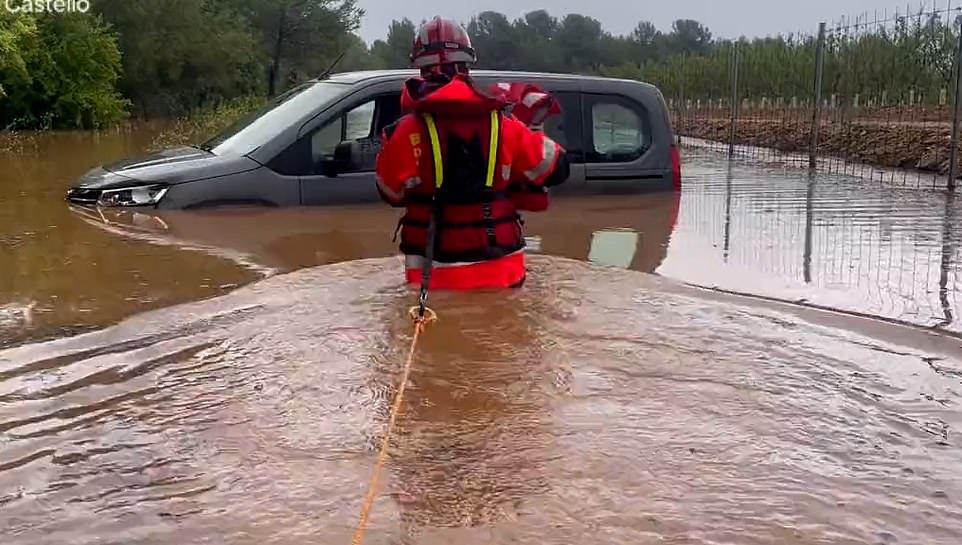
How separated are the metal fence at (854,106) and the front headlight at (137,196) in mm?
7703

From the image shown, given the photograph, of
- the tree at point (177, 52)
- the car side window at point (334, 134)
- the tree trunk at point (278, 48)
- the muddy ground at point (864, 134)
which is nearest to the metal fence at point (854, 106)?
the muddy ground at point (864, 134)

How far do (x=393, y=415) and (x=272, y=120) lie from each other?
5.35m

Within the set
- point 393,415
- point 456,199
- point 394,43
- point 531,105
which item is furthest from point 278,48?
point 393,415

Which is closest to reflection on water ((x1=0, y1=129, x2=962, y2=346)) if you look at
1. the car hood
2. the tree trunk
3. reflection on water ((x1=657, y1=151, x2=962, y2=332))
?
reflection on water ((x1=657, y1=151, x2=962, y2=332))

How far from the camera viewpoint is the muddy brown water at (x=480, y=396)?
9.17ft

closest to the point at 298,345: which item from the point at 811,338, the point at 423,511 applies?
the point at 423,511

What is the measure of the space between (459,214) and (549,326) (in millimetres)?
646

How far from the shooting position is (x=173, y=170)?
25.8 ft

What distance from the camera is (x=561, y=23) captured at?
41469mm

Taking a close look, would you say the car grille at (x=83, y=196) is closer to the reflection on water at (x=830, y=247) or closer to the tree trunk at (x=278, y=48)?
the reflection on water at (x=830, y=247)

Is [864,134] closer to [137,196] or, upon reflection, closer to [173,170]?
[173,170]

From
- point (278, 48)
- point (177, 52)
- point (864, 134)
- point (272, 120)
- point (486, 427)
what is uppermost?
point (278, 48)

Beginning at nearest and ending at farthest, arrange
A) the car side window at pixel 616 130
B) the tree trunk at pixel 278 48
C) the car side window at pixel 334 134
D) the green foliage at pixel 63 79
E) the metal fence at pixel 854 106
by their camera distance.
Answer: the car side window at pixel 334 134 < the car side window at pixel 616 130 < the metal fence at pixel 854 106 < the green foliage at pixel 63 79 < the tree trunk at pixel 278 48

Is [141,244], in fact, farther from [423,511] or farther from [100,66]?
[100,66]
